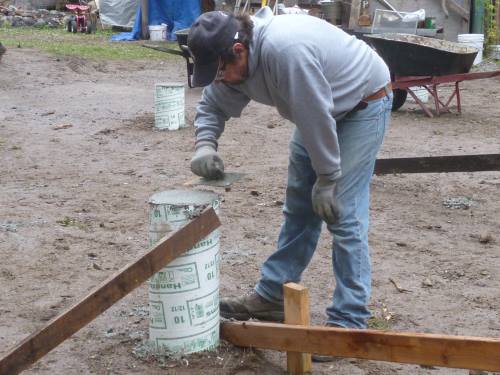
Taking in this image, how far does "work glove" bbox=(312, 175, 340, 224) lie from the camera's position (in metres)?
3.49

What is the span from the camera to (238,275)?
4.96 meters

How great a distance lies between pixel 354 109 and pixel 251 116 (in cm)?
702

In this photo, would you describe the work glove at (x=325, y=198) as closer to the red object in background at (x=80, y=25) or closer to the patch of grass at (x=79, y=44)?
the patch of grass at (x=79, y=44)

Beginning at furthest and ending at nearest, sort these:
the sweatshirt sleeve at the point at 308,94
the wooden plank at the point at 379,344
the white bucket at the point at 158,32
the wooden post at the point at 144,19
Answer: the wooden post at the point at 144,19
the white bucket at the point at 158,32
the sweatshirt sleeve at the point at 308,94
the wooden plank at the point at 379,344

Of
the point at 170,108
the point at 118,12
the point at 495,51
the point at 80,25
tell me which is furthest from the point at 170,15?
the point at 170,108

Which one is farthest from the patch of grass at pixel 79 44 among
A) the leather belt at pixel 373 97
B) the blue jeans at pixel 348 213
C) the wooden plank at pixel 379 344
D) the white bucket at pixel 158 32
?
the wooden plank at pixel 379 344

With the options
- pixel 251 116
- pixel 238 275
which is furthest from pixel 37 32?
pixel 238 275

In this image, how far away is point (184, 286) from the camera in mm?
3535

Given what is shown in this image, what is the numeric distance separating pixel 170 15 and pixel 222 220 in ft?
49.2

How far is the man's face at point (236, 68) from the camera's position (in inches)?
130

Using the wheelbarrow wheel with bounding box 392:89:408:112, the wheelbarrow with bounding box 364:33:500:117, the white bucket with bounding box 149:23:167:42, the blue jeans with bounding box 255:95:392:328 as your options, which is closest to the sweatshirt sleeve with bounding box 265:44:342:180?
the blue jeans with bounding box 255:95:392:328

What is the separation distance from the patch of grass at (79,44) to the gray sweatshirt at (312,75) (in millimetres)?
12418

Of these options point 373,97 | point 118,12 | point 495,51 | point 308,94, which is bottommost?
point 118,12

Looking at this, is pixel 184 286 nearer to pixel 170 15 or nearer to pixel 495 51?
pixel 495 51
